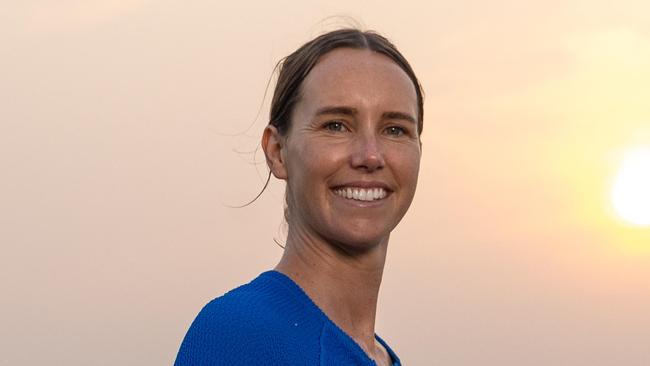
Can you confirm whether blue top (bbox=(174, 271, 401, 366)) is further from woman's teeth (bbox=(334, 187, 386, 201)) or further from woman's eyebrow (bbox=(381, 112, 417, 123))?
woman's eyebrow (bbox=(381, 112, 417, 123))

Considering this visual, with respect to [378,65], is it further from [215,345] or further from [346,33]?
[215,345]

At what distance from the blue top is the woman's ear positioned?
55 cm

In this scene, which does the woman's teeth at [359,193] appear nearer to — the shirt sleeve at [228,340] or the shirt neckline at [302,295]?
the shirt neckline at [302,295]

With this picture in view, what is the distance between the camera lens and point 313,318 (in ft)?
16.4

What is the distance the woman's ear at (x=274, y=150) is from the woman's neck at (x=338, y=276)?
0.32m

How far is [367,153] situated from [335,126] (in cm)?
22

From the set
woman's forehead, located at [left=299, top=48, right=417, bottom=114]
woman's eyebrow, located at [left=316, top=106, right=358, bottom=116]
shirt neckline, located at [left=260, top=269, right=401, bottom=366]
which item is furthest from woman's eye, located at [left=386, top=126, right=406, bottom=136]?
shirt neckline, located at [left=260, top=269, right=401, bottom=366]

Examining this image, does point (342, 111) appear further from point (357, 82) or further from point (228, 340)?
point (228, 340)

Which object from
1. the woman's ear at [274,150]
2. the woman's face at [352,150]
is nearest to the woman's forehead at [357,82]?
the woman's face at [352,150]

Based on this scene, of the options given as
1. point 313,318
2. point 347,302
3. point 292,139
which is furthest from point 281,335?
point 292,139

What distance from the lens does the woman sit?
4.79m

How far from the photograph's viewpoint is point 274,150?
5375 millimetres

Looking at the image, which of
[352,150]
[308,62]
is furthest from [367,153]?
[308,62]

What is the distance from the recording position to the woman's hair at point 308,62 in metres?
5.26
